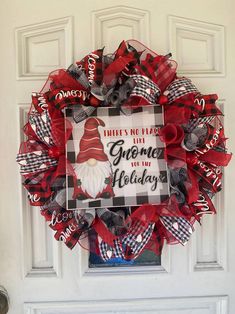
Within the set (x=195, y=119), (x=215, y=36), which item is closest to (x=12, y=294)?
(x=195, y=119)

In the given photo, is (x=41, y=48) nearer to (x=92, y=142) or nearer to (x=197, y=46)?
(x=92, y=142)

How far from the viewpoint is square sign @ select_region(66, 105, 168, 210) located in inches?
36.6

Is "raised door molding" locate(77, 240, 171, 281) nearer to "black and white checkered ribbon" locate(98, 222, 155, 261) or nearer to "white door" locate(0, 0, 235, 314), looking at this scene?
"white door" locate(0, 0, 235, 314)

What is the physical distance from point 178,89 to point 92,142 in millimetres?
238

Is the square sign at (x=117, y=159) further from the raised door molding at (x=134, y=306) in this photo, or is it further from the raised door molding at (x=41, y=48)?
the raised door molding at (x=134, y=306)

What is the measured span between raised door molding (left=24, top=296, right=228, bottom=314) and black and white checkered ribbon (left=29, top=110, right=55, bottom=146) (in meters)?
0.47

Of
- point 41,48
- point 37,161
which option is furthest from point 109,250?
point 41,48

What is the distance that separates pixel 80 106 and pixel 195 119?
0.89 ft

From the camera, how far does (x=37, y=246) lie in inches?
42.2

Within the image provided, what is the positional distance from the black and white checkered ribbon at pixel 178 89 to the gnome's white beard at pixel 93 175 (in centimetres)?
22

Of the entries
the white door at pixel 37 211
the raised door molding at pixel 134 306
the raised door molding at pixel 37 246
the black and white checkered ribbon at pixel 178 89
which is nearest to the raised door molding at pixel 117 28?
the white door at pixel 37 211

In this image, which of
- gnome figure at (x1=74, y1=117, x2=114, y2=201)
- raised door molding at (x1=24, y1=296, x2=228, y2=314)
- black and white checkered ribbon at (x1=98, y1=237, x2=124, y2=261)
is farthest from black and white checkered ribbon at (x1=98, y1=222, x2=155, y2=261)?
raised door molding at (x1=24, y1=296, x2=228, y2=314)

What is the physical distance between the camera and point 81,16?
1.01m

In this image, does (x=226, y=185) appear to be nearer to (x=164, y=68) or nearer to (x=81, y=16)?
(x=164, y=68)
